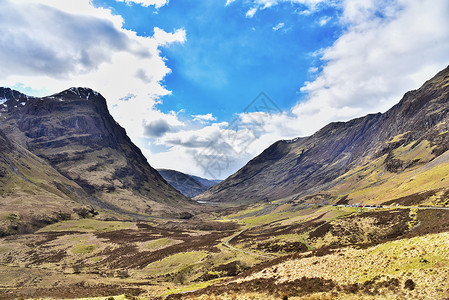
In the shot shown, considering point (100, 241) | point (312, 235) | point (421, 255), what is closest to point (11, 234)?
point (100, 241)

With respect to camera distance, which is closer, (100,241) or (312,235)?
(312,235)

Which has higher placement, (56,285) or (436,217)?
(56,285)

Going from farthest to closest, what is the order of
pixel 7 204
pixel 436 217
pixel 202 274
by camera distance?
pixel 7 204
pixel 202 274
pixel 436 217

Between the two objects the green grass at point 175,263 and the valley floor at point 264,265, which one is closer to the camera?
the valley floor at point 264,265

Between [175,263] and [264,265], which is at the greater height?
[264,265]

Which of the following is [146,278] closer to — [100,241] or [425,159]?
[100,241]

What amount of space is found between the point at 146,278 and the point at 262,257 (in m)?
27.6

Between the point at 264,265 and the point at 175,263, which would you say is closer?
the point at 264,265

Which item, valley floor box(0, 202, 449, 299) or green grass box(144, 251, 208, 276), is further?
green grass box(144, 251, 208, 276)

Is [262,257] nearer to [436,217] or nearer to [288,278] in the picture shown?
[288,278]

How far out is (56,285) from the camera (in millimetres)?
50312

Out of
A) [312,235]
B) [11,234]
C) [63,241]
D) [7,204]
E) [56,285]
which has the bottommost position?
[312,235]

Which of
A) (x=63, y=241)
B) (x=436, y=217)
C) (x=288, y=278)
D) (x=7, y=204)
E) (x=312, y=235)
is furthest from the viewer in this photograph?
(x=7, y=204)

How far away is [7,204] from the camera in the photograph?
144125mm
